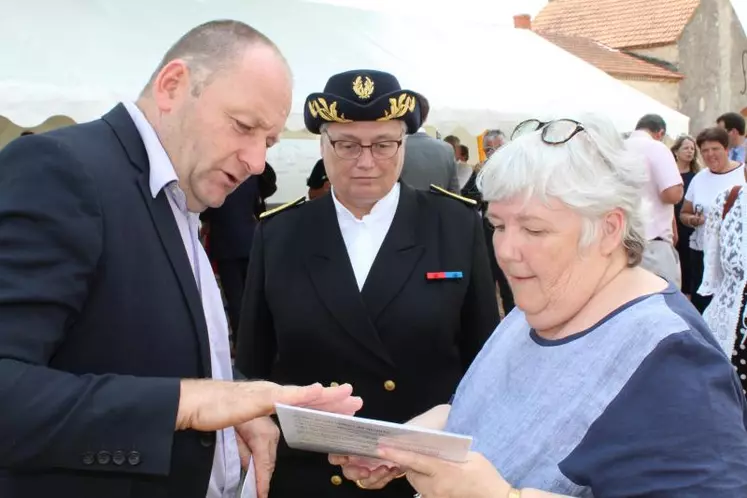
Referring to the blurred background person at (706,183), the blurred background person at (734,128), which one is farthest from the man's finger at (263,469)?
the blurred background person at (734,128)

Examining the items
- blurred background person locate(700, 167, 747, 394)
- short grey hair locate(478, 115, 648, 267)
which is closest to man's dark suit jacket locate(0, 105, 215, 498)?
short grey hair locate(478, 115, 648, 267)

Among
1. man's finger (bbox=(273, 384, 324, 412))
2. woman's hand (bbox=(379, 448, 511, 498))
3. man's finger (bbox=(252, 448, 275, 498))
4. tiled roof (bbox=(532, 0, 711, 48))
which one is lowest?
man's finger (bbox=(252, 448, 275, 498))

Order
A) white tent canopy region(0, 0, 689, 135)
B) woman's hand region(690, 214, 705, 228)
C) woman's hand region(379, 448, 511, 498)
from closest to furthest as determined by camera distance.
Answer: woman's hand region(379, 448, 511, 498)
white tent canopy region(0, 0, 689, 135)
woman's hand region(690, 214, 705, 228)

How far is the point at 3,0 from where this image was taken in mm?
5969

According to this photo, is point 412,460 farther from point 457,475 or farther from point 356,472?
point 356,472

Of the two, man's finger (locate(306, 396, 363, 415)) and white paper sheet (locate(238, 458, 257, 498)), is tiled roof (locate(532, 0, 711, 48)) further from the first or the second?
man's finger (locate(306, 396, 363, 415))

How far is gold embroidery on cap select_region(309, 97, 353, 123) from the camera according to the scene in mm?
2465

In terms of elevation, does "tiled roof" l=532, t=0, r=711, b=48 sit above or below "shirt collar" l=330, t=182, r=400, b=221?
above

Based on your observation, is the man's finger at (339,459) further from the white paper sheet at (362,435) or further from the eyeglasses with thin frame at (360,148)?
the eyeglasses with thin frame at (360,148)

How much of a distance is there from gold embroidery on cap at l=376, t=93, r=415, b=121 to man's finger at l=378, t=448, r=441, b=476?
1276mm

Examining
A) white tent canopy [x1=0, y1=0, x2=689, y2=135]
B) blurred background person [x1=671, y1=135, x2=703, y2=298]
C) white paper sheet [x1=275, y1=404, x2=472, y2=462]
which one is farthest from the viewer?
blurred background person [x1=671, y1=135, x2=703, y2=298]

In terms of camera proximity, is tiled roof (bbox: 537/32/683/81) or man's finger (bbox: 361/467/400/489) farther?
tiled roof (bbox: 537/32/683/81)

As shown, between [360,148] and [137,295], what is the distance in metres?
1.19

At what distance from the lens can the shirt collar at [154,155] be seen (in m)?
1.56
